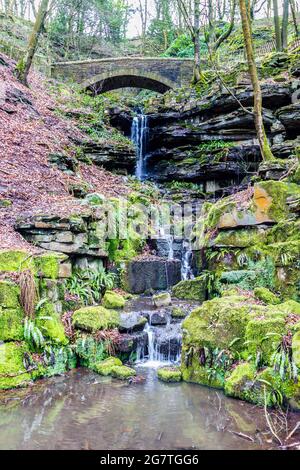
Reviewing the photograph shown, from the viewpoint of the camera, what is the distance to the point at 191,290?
8.75 meters

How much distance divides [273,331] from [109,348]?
2.58 metres

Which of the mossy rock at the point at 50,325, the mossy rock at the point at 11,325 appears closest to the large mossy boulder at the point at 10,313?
the mossy rock at the point at 11,325

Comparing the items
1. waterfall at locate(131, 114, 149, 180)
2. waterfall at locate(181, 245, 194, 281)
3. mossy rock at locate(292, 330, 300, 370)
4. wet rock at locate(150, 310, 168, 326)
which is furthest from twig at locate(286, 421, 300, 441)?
waterfall at locate(131, 114, 149, 180)

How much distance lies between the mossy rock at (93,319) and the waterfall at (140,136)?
10.6 metres

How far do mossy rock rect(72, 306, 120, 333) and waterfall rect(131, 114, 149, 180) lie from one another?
34.8ft

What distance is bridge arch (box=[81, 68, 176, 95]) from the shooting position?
20.0 m

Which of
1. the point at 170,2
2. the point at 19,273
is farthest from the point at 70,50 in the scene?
the point at 19,273

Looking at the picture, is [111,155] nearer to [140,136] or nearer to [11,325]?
[140,136]

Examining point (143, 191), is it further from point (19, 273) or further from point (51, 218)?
point (19, 273)

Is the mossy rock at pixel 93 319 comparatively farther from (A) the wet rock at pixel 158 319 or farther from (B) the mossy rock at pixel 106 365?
(A) the wet rock at pixel 158 319

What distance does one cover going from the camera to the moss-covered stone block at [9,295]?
532cm

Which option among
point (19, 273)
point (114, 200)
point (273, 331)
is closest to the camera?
point (273, 331)

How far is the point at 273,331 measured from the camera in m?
4.73

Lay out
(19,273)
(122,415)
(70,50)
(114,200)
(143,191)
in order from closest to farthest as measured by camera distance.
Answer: (122,415) → (19,273) → (114,200) → (143,191) → (70,50)
